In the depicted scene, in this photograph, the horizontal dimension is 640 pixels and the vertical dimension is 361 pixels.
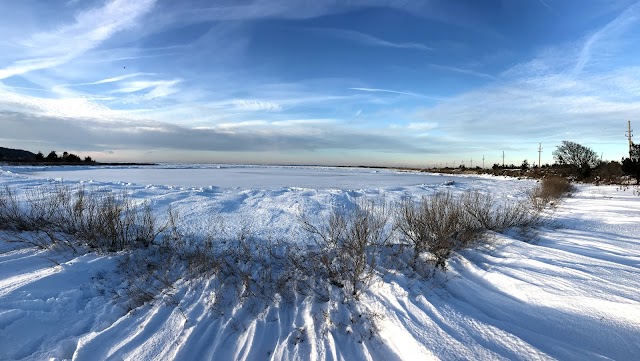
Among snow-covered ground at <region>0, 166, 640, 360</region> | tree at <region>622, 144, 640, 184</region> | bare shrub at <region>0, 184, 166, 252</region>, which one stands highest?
tree at <region>622, 144, 640, 184</region>

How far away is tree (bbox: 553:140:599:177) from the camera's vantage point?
3700cm

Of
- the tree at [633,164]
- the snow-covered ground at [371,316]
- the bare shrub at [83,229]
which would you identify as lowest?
the snow-covered ground at [371,316]

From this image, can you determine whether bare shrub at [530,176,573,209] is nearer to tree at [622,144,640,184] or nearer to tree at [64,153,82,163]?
tree at [622,144,640,184]

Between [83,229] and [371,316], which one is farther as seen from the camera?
[83,229]

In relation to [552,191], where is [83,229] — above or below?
below

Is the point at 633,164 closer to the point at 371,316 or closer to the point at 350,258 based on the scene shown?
the point at 350,258

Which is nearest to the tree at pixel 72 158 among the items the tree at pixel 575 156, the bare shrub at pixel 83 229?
the bare shrub at pixel 83 229

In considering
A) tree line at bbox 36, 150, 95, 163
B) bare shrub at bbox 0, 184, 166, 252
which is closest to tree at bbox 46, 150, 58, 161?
tree line at bbox 36, 150, 95, 163

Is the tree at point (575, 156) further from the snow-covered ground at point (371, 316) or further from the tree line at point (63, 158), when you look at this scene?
the tree line at point (63, 158)

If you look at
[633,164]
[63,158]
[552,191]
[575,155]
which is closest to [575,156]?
[575,155]

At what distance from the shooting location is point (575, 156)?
38375mm

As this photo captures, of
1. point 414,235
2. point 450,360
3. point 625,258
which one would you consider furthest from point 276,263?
point 625,258

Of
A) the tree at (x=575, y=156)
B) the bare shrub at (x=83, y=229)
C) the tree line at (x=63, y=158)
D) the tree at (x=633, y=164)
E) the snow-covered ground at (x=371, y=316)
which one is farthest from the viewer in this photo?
the tree line at (x=63, y=158)

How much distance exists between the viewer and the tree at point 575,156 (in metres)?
37.0
